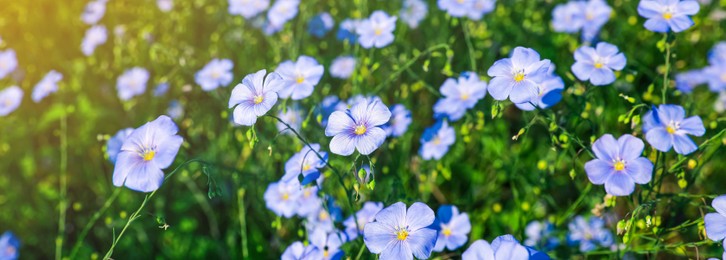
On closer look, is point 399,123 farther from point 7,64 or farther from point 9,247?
point 7,64

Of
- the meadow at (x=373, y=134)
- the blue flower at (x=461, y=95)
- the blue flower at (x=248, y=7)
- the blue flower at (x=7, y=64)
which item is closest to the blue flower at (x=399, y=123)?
the meadow at (x=373, y=134)

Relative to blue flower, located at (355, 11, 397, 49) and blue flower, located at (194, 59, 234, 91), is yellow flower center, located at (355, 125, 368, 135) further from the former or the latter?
blue flower, located at (194, 59, 234, 91)

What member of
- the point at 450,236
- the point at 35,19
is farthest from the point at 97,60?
the point at 450,236

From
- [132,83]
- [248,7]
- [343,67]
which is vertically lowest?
[132,83]

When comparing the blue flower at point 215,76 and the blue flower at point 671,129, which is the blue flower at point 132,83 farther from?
the blue flower at point 671,129

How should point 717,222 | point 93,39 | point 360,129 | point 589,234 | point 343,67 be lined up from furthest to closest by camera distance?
point 93,39
point 343,67
point 589,234
point 360,129
point 717,222

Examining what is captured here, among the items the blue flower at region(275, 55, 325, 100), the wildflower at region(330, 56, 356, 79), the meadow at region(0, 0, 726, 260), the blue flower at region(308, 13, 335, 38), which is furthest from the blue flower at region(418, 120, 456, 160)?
the blue flower at region(308, 13, 335, 38)

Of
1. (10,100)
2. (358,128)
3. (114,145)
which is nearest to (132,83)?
(10,100)

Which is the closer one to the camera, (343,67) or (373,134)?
(373,134)

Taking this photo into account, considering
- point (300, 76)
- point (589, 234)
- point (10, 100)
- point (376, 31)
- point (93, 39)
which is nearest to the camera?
point (300, 76)
